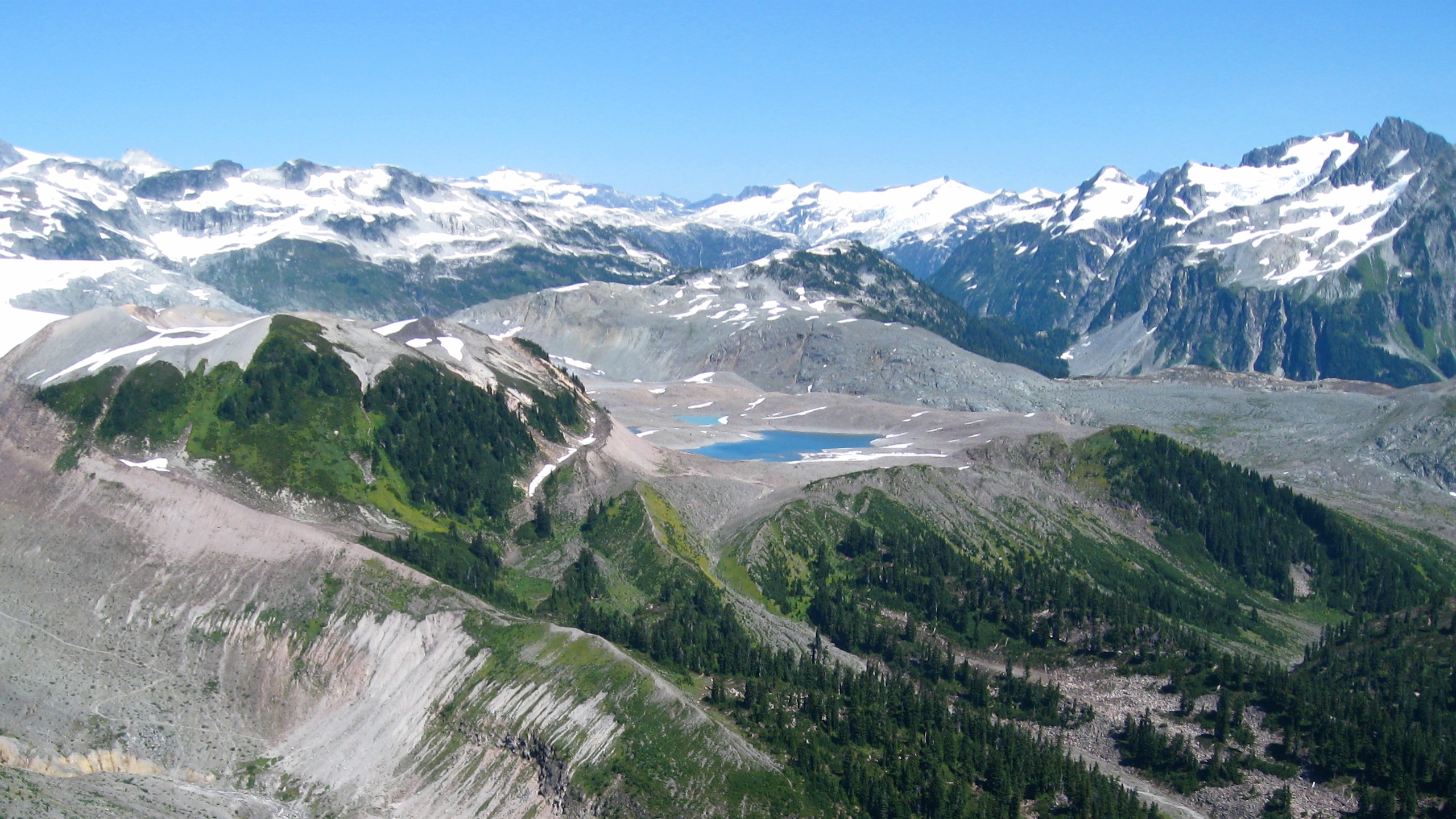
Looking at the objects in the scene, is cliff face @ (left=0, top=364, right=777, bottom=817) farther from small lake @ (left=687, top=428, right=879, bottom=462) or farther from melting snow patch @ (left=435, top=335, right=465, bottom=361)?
small lake @ (left=687, top=428, right=879, bottom=462)

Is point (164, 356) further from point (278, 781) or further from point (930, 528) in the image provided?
point (930, 528)

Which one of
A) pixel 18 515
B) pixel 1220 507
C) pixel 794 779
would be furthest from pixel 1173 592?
pixel 18 515

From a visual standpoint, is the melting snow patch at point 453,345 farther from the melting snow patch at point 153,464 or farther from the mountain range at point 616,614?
the melting snow patch at point 153,464

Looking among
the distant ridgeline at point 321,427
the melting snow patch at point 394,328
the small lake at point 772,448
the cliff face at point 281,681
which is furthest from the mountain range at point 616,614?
the small lake at point 772,448

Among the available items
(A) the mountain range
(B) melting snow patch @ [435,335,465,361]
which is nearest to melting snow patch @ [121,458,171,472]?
(A) the mountain range

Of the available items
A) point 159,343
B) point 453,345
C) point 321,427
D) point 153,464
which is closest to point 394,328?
point 453,345

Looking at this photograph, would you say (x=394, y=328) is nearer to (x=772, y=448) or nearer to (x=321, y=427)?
(x=772, y=448)

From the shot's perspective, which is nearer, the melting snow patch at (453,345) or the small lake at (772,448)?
the melting snow patch at (453,345)

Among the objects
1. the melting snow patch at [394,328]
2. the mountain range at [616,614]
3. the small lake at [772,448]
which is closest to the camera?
the mountain range at [616,614]
